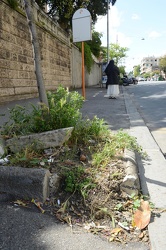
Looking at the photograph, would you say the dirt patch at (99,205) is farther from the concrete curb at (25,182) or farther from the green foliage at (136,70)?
the green foliage at (136,70)

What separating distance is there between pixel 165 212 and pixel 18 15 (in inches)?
314

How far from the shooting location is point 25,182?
191 centimetres

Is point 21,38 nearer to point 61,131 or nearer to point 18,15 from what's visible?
point 18,15

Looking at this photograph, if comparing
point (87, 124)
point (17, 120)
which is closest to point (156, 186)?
point (87, 124)

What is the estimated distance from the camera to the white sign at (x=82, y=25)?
271 inches

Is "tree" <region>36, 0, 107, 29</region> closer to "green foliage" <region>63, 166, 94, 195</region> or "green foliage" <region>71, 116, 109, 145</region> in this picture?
"green foliage" <region>71, 116, 109, 145</region>

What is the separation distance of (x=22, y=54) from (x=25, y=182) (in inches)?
273

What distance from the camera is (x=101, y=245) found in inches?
57.4

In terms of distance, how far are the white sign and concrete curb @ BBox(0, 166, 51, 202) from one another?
601cm

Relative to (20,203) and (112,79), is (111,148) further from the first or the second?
(112,79)

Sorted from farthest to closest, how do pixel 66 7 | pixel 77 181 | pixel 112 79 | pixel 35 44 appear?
pixel 66 7, pixel 112 79, pixel 35 44, pixel 77 181

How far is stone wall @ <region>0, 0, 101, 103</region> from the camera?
6656 millimetres

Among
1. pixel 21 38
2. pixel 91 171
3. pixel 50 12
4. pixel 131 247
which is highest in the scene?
pixel 50 12

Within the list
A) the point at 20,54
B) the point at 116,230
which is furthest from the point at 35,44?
the point at 20,54
